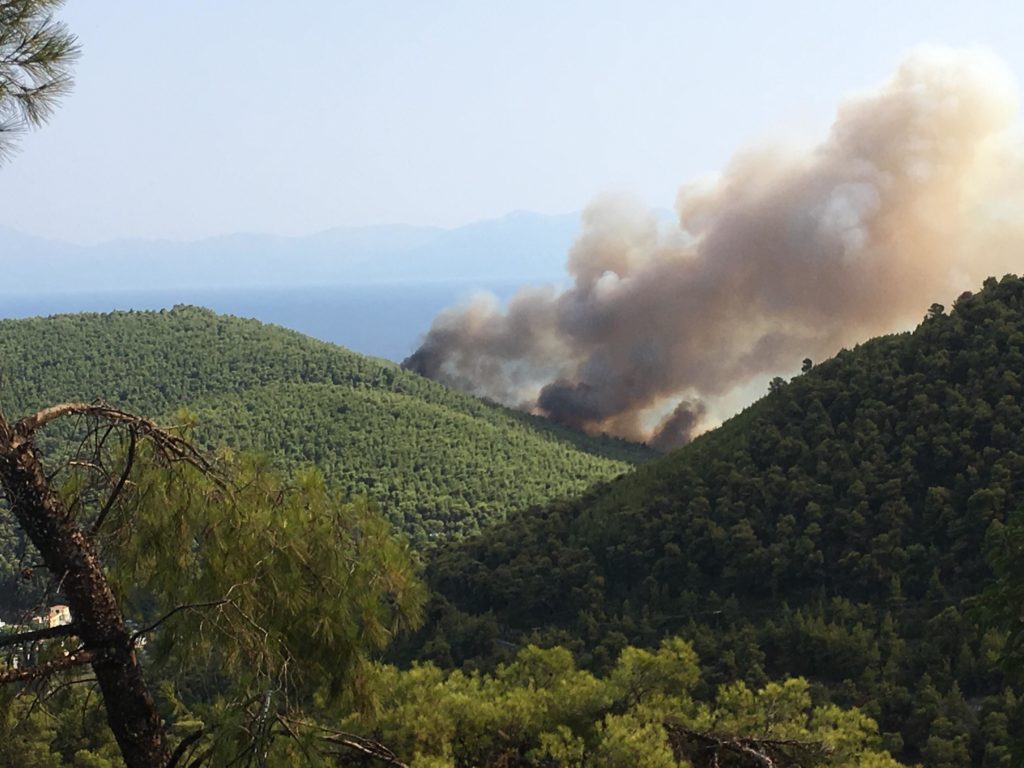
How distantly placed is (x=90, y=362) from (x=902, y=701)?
65.4 m

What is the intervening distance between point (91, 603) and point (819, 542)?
83.8 ft

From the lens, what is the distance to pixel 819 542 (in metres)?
27.7

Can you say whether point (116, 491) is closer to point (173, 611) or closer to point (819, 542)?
point (173, 611)

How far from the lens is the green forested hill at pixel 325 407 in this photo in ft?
169

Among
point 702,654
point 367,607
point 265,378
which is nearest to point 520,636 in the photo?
point 702,654

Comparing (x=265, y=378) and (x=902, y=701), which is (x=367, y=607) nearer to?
(x=902, y=701)

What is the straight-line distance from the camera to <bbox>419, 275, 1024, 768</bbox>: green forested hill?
21656 mm

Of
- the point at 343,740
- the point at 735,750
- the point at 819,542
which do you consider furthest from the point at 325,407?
the point at 343,740

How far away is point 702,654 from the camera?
22.4 metres

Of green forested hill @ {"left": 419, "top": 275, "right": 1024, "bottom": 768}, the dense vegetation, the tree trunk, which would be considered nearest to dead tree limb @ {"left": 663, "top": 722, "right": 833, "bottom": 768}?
the dense vegetation

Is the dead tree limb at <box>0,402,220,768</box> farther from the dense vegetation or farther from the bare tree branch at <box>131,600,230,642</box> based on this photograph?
the dense vegetation

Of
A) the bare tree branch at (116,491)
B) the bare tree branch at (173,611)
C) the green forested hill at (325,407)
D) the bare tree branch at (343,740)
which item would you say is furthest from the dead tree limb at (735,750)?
the green forested hill at (325,407)

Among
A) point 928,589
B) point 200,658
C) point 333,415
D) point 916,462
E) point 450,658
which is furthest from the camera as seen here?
point 333,415

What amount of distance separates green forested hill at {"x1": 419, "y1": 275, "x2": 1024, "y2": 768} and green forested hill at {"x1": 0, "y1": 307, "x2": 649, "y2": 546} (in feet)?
41.4
